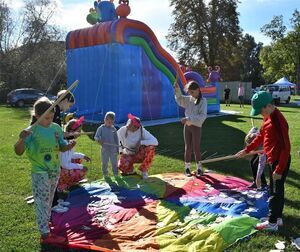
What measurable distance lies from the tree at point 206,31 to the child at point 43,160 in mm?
38951

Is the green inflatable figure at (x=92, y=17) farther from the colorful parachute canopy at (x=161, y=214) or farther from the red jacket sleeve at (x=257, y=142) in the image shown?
the red jacket sleeve at (x=257, y=142)

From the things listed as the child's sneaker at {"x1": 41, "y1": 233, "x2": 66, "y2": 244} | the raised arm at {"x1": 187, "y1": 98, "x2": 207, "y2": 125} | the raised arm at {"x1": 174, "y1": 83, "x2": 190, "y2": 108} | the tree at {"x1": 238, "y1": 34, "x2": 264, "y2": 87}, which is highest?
the tree at {"x1": 238, "y1": 34, "x2": 264, "y2": 87}

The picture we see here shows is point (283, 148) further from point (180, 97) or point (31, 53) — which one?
point (31, 53)

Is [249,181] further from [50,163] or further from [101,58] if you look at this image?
[101,58]

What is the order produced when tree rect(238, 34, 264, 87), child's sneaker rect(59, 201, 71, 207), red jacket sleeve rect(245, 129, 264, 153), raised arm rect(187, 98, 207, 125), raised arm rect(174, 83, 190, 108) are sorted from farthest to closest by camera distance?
tree rect(238, 34, 264, 87) < raised arm rect(174, 83, 190, 108) < raised arm rect(187, 98, 207, 125) < child's sneaker rect(59, 201, 71, 207) < red jacket sleeve rect(245, 129, 264, 153)

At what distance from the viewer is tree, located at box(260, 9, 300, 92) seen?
5452 cm

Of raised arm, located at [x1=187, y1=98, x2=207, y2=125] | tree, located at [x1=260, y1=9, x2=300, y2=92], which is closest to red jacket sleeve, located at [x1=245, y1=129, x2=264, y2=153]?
raised arm, located at [x1=187, y1=98, x2=207, y2=125]

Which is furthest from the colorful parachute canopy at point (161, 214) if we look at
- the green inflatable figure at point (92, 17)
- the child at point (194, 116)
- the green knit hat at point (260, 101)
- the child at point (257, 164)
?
the green inflatable figure at point (92, 17)

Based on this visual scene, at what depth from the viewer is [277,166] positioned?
449 cm

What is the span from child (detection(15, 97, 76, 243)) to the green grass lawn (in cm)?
28

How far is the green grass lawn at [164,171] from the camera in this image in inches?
175

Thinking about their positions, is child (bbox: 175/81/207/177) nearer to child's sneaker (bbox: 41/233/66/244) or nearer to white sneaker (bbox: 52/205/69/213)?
white sneaker (bbox: 52/205/69/213)

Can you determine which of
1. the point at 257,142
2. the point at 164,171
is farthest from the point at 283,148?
the point at 164,171

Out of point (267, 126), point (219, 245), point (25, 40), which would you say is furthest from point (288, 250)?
point (25, 40)
